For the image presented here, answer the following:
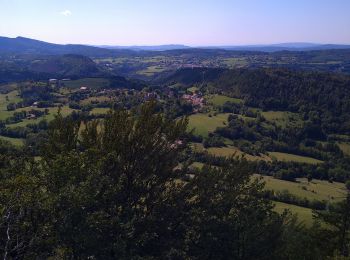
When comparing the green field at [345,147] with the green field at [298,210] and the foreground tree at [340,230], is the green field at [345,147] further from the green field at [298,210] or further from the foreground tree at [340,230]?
the foreground tree at [340,230]

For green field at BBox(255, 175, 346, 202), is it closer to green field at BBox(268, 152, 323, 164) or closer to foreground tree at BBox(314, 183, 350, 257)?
green field at BBox(268, 152, 323, 164)

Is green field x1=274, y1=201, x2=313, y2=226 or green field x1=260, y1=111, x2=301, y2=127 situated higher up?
green field x1=274, y1=201, x2=313, y2=226

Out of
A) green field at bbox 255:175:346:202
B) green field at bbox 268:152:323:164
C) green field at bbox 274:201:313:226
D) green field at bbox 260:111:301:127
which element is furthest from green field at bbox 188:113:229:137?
green field at bbox 274:201:313:226

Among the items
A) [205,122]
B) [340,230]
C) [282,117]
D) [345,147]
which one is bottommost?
[345,147]

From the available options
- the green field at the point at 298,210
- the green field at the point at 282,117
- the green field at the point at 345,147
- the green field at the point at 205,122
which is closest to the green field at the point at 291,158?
the green field at the point at 345,147

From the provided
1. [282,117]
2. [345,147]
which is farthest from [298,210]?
[282,117]

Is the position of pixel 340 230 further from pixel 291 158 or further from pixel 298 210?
pixel 291 158

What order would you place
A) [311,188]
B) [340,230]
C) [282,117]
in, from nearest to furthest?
[340,230] < [311,188] < [282,117]

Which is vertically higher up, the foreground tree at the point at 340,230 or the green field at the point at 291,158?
the foreground tree at the point at 340,230

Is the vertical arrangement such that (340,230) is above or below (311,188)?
above
